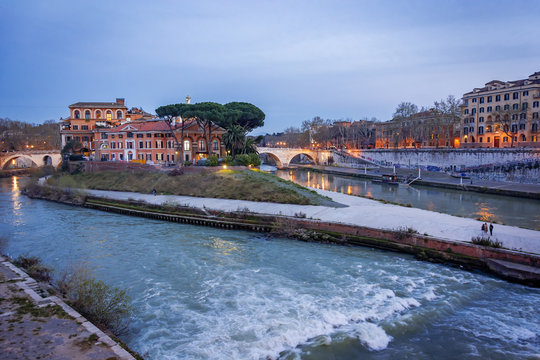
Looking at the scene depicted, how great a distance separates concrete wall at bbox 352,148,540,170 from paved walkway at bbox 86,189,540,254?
1004 inches

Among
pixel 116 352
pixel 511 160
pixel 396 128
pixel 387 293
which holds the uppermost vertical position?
pixel 396 128

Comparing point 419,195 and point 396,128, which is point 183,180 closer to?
point 419,195

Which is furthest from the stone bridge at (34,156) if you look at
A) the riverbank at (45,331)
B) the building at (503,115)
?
the building at (503,115)

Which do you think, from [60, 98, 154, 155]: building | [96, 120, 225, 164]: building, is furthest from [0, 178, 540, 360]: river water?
[60, 98, 154, 155]: building

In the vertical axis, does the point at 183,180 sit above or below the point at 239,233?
above

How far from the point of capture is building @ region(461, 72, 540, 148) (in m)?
49.7

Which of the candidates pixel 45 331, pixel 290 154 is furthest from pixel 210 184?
pixel 290 154

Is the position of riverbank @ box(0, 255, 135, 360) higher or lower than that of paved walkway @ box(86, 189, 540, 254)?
lower

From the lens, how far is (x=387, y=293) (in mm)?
12812

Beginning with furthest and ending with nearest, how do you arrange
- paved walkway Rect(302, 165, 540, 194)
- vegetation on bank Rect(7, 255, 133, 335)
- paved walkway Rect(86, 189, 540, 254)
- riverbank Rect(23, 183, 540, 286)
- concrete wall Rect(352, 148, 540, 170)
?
concrete wall Rect(352, 148, 540, 170) → paved walkway Rect(302, 165, 540, 194) → paved walkway Rect(86, 189, 540, 254) → riverbank Rect(23, 183, 540, 286) → vegetation on bank Rect(7, 255, 133, 335)

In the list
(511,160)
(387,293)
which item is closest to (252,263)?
(387,293)

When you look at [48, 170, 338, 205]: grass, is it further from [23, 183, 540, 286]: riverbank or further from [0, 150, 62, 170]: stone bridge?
[0, 150, 62, 170]: stone bridge

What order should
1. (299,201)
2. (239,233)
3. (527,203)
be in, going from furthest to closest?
(527,203)
(299,201)
(239,233)

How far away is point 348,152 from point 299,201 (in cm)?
4656
